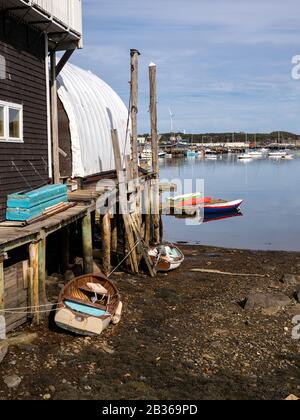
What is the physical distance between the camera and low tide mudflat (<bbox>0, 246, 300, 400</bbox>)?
8602 mm

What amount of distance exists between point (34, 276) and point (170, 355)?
3.45m

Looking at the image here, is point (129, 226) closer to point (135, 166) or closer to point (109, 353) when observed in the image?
point (135, 166)

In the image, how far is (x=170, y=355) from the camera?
33.3 feet

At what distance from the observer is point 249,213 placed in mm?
41531

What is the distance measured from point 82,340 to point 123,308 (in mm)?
2652

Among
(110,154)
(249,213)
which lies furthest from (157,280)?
(249,213)

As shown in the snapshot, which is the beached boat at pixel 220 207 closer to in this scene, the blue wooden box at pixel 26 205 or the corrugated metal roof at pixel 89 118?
the corrugated metal roof at pixel 89 118

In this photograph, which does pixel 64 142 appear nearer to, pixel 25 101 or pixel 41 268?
pixel 25 101

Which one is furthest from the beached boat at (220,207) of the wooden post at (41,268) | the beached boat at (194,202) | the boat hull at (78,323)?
the boat hull at (78,323)

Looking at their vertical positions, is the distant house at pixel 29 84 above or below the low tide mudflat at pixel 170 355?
above

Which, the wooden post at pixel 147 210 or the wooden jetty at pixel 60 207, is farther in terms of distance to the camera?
the wooden post at pixel 147 210

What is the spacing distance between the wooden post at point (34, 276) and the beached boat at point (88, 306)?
591 mm

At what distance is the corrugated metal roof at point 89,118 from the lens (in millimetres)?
17609
